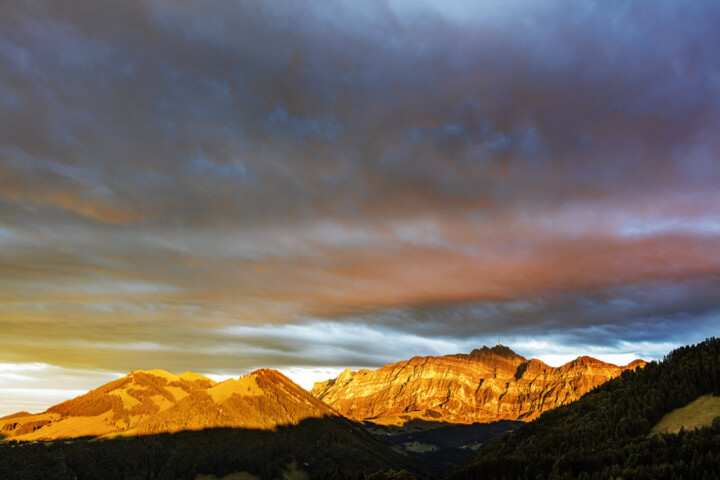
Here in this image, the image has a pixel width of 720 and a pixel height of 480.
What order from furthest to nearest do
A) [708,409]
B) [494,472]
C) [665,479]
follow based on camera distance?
[494,472] < [708,409] < [665,479]

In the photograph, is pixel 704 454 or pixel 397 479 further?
pixel 397 479

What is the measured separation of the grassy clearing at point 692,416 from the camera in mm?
163250

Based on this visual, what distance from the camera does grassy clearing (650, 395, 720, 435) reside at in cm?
16325

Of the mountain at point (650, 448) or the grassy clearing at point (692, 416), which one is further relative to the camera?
the grassy clearing at point (692, 416)

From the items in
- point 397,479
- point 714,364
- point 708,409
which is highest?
point 714,364

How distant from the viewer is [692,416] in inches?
6727

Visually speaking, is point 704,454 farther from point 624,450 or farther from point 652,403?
point 652,403

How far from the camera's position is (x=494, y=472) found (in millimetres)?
191125

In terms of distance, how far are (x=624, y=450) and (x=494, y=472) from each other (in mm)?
55520

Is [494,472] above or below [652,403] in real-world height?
below

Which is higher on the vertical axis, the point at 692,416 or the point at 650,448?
the point at 692,416

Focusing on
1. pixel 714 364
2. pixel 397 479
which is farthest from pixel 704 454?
A: pixel 397 479

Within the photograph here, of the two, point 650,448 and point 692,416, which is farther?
point 692,416

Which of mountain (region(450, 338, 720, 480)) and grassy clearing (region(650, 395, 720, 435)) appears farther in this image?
grassy clearing (region(650, 395, 720, 435))
